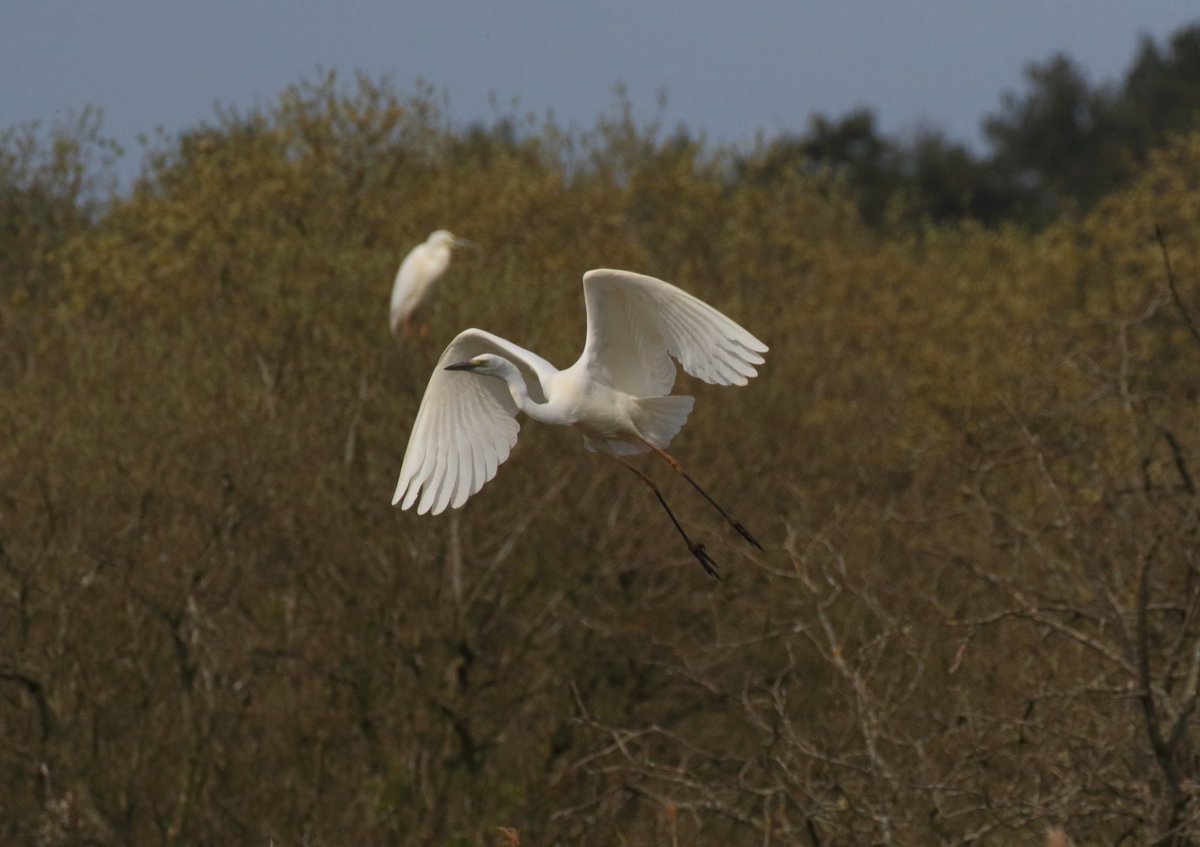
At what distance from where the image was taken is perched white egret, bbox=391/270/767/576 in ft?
29.7

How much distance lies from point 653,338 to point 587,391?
0.40 meters

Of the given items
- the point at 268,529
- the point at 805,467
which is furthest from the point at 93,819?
the point at 805,467

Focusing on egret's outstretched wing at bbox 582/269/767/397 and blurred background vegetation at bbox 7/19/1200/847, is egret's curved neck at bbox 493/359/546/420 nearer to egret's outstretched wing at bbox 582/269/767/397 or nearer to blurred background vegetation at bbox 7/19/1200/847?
egret's outstretched wing at bbox 582/269/767/397

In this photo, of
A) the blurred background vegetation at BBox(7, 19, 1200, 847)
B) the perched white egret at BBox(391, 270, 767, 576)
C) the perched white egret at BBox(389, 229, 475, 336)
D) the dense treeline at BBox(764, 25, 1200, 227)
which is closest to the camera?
the perched white egret at BBox(391, 270, 767, 576)

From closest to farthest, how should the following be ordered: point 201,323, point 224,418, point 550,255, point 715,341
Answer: point 715,341 < point 224,418 < point 201,323 < point 550,255

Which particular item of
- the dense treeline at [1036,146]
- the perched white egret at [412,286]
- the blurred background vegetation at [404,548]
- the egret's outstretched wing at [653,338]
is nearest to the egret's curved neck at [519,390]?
the egret's outstretched wing at [653,338]

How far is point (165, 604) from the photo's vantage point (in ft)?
55.2

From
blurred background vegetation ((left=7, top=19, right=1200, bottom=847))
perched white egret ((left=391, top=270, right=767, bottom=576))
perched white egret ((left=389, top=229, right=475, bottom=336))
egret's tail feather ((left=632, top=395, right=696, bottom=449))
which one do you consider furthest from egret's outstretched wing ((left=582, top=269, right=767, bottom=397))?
perched white egret ((left=389, top=229, right=475, bottom=336))

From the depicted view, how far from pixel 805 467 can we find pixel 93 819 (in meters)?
7.54

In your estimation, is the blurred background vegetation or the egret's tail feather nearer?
the egret's tail feather

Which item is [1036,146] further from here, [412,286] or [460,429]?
[460,429]

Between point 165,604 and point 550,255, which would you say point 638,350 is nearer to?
point 165,604

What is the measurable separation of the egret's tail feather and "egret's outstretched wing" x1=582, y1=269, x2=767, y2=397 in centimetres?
17

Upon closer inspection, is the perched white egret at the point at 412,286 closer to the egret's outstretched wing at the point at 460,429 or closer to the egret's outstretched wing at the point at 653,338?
the egret's outstretched wing at the point at 460,429
